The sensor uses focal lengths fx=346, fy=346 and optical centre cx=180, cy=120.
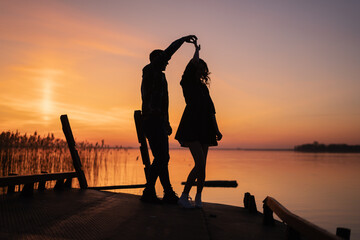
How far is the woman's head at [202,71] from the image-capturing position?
4967 millimetres

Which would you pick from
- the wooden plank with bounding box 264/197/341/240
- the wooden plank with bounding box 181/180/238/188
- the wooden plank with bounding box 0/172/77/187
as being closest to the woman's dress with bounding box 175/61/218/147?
the wooden plank with bounding box 264/197/341/240

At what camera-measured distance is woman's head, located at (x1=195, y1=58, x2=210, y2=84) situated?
4.97 metres

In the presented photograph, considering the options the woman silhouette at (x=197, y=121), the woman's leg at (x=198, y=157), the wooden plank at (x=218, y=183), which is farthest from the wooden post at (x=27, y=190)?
the wooden plank at (x=218, y=183)

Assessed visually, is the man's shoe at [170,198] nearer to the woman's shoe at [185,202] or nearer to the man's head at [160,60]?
the woman's shoe at [185,202]

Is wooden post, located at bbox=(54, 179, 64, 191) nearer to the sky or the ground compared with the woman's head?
nearer to the ground

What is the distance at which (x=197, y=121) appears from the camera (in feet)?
16.4

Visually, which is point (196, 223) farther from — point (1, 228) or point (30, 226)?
point (1, 228)

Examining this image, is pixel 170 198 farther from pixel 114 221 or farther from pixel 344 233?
pixel 344 233

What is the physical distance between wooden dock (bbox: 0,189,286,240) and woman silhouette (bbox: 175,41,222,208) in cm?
57

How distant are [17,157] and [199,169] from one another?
1056cm

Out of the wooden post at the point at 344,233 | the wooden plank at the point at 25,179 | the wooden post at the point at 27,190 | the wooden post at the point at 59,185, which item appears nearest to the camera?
the wooden post at the point at 344,233

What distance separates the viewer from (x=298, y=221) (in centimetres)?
283

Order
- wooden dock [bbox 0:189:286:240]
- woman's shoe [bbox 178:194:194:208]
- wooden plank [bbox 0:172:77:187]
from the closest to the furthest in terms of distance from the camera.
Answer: wooden dock [bbox 0:189:286:240]
wooden plank [bbox 0:172:77:187]
woman's shoe [bbox 178:194:194:208]

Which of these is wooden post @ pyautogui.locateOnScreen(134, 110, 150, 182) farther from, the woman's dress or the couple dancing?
the woman's dress
